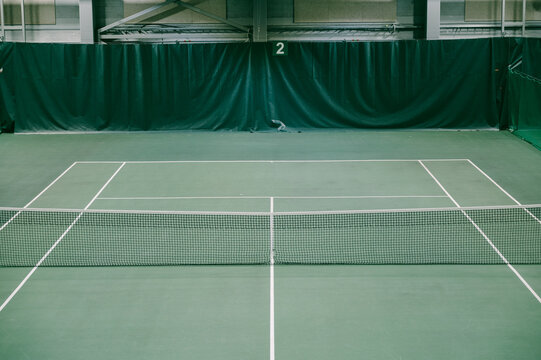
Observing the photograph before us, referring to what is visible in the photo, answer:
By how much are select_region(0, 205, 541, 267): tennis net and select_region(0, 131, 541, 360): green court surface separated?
18cm

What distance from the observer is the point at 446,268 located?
348 inches

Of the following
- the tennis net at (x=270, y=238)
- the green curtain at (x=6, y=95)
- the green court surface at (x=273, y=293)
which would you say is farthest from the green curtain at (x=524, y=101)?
the green curtain at (x=6, y=95)

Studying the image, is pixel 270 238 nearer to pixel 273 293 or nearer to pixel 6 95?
pixel 273 293

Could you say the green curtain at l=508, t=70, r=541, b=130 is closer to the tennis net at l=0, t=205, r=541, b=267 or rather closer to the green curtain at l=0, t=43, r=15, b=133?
the tennis net at l=0, t=205, r=541, b=267

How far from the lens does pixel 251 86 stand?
19750mm

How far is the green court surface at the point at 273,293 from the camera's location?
6.80m

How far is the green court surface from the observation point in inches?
268

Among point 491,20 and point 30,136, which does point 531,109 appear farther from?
point 30,136

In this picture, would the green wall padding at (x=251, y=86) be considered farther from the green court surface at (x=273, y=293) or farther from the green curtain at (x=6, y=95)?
the green court surface at (x=273, y=293)

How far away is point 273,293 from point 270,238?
6.06ft

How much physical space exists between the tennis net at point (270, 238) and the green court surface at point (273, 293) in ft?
0.59

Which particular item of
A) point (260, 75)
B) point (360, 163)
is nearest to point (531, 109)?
point (360, 163)

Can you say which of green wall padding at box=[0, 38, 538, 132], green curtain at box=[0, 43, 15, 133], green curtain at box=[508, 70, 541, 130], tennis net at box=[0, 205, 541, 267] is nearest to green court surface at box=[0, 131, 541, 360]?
tennis net at box=[0, 205, 541, 267]

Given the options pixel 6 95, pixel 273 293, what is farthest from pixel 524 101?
pixel 6 95
